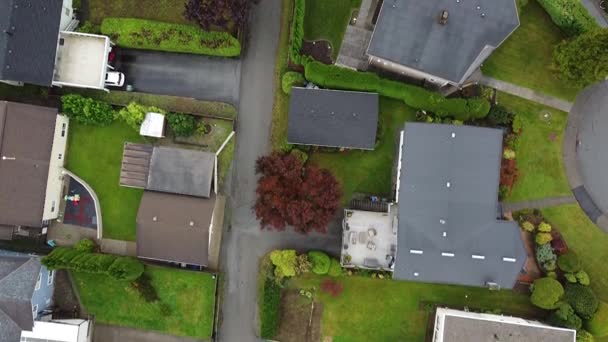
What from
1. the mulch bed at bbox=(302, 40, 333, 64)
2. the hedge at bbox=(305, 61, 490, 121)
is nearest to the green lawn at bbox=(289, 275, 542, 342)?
the hedge at bbox=(305, 61, 490, 121)

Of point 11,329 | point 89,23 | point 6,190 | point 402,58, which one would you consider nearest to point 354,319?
point 402,58

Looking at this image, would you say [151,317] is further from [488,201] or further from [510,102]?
[510,102]

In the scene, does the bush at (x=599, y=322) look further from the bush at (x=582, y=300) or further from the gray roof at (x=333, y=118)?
the gray roof at (x=333, y=118)

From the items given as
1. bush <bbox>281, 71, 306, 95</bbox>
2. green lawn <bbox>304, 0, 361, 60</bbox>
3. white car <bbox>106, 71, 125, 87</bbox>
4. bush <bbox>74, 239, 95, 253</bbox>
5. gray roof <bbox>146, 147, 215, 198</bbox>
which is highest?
green lawn <bbox>304, 0, 361, 60</bbox>

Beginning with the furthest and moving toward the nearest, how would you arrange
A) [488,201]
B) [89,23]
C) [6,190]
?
[89,23] → [6,190] → [488,201]

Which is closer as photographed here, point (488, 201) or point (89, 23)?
point (488, 201)

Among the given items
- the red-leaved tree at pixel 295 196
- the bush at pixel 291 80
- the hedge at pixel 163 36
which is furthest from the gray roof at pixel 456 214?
the hedge at pixel 163 36

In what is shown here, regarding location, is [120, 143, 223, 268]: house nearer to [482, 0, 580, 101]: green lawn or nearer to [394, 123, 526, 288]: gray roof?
[394, 123, 526, 288]: gray roof

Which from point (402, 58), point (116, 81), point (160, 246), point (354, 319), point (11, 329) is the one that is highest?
point (402, 58)
